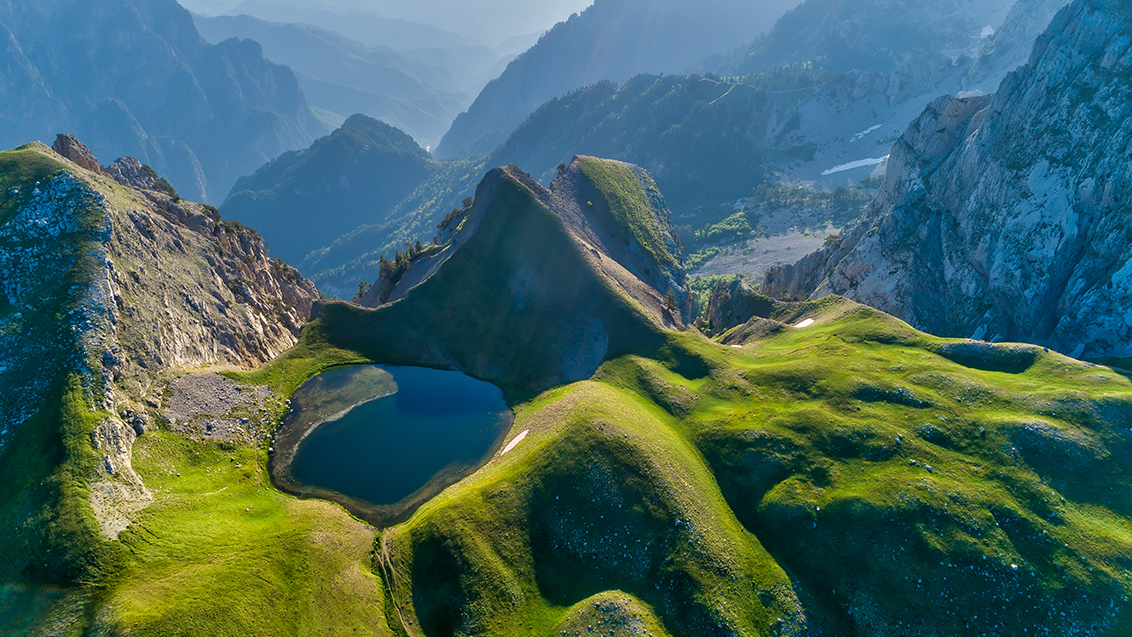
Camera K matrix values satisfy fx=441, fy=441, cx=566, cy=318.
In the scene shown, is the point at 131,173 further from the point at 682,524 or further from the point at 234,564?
the point at 682,524

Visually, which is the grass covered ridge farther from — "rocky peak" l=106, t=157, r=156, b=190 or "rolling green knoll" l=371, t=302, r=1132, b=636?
"rocky peak" l=106, t=157, r=156, b=190

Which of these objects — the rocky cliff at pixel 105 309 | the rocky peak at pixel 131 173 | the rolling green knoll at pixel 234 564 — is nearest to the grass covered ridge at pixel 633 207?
the rocky cliff at pixel 105 309

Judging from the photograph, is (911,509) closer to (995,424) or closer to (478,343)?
(995,424)

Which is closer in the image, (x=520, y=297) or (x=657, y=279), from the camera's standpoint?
(x=520, y=297)

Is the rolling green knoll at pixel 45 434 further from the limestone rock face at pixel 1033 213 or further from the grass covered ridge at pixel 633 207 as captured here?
the limestone rock face at pixel 1033 213

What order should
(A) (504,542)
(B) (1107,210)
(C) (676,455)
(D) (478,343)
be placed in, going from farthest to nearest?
(D) (478,343) < (B) (1107,210) < (C) (676,455) < (A) (504,542)

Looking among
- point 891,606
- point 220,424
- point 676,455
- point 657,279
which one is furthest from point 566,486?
point 657,279

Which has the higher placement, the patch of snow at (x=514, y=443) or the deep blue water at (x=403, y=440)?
the deep blue water at (x=403, y=440)
